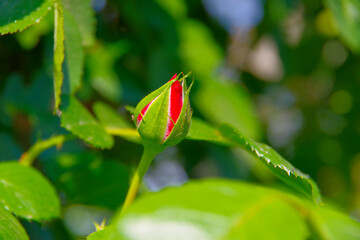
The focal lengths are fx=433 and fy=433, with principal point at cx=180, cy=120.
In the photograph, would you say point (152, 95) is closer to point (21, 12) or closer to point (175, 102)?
point (175, 102)

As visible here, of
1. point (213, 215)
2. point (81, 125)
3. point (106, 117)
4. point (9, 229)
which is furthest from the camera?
point (106, 117)

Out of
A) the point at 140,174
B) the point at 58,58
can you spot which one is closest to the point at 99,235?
the point at 140,174

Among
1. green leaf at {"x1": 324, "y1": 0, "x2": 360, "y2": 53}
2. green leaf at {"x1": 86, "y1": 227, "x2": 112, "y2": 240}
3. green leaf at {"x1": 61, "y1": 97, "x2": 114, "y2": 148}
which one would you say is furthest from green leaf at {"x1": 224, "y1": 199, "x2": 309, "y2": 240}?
green leaf at {"x1": 324, "y1": 0, "x2": 360, "y2": 53}

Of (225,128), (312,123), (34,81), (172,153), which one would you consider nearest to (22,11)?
(225,128)

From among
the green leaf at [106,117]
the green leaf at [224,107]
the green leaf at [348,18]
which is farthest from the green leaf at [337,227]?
the green leaf at [224,107]

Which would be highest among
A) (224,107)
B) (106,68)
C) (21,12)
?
(21,12)

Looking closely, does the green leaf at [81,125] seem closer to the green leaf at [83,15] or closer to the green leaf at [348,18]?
the green leaf at [83,15]

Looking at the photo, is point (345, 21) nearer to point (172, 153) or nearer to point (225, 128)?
point (225, 128)
